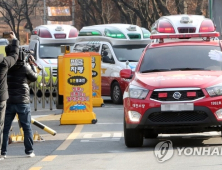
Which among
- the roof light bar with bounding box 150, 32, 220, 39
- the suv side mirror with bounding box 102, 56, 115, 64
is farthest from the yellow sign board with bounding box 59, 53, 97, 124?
the suv side mirror with bounding box 102, 56, 115, 64

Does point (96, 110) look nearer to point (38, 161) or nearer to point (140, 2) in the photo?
point (38, 161)

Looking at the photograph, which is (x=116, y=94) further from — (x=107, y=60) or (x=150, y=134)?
(x=150, y=134)

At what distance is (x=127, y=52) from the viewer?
77.8ft

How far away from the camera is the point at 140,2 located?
49062 mm

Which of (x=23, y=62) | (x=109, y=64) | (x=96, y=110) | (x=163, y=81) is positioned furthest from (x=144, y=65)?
(x=109, y=64)

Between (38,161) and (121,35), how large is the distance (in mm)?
13434

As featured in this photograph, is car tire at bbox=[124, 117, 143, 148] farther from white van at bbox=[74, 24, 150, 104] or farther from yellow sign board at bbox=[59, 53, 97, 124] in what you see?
white van at bbox=[74, 24, 150, 104]

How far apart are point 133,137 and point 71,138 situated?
2.15 m

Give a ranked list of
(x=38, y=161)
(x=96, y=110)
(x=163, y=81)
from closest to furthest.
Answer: (x=38, y=161), (x=163, y=81), (x=96, y=110)

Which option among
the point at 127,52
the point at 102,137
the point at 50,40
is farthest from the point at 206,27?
the point at 50,40

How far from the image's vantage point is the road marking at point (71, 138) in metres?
12.7

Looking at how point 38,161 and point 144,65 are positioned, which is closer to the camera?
point 38,161

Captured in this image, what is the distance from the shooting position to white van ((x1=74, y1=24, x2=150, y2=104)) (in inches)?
915

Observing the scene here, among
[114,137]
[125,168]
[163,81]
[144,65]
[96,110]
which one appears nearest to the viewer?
[125,168]
